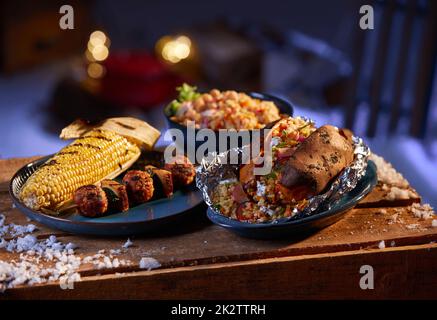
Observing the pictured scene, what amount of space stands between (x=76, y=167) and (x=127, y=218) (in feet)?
0.68

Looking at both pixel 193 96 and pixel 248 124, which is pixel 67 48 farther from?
pixel 248 124

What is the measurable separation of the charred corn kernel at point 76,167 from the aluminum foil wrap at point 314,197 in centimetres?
29

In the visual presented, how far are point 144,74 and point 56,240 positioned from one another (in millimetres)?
2286

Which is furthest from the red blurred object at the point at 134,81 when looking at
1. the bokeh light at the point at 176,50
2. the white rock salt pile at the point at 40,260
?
the white rock salt pile at the point at 40,260

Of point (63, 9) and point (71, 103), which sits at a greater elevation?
point (63, 9)

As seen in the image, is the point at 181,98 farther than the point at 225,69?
No

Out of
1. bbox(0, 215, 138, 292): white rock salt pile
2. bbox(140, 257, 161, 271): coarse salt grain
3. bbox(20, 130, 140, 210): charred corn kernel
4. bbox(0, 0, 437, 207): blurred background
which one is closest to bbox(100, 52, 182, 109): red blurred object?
bbox(0, 0, 437, 207): blurred background

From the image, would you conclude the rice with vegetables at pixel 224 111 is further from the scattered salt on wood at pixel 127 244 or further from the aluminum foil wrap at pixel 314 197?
the scattered salt on wood at pixel 127 244

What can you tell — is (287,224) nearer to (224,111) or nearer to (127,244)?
(127,244)

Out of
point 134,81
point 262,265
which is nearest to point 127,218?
point 262,265

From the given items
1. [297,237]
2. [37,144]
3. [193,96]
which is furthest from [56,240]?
[37,144]

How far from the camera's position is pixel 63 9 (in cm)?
385

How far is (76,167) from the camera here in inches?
61.4
